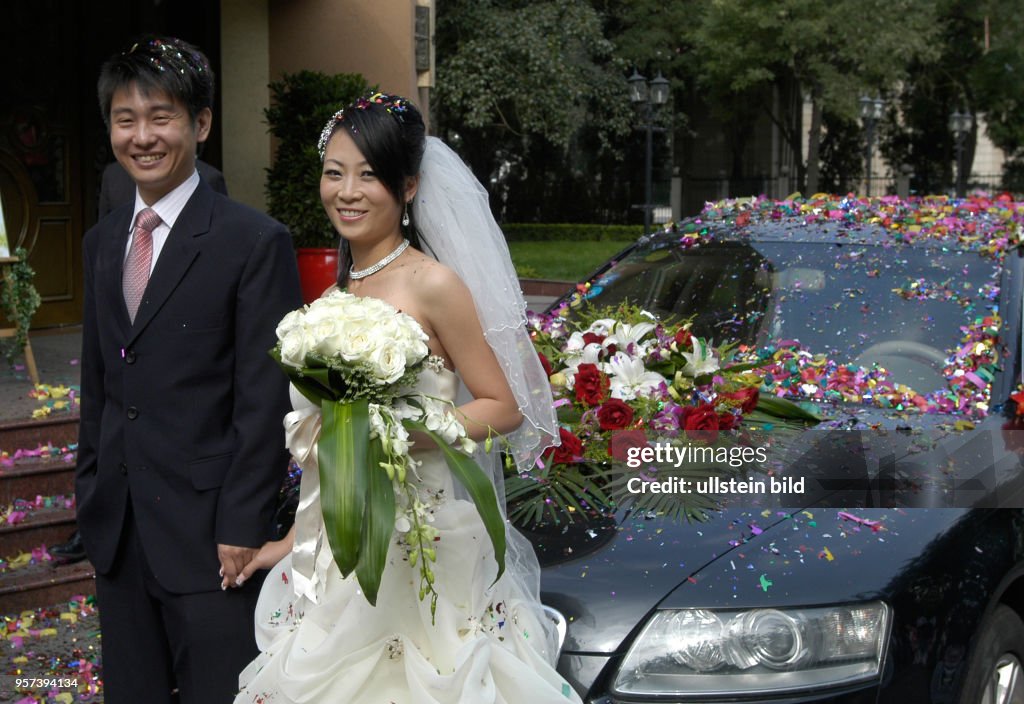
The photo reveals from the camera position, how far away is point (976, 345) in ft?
13.8

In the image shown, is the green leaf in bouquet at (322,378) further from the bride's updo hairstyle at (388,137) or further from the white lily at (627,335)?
the white lily at (627,335)

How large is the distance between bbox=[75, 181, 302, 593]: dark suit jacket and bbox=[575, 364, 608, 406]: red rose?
1.23 meters

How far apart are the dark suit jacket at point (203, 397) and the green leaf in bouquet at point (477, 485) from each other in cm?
42

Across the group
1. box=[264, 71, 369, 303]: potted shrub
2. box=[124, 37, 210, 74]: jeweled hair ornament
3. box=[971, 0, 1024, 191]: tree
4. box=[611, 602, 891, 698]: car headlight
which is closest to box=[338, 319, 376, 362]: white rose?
box=[124, 37, 210, 74]: jeweled hair ornament

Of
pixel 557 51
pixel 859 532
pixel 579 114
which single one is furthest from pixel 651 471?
pixel 579 114

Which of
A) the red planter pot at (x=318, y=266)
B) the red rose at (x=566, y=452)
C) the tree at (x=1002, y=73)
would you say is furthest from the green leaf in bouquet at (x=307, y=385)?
the tree at (x=1002, y=73)

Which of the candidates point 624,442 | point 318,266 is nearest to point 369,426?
point 624,442

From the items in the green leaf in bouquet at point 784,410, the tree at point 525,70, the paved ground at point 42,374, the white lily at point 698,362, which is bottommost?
the paved ground at point 42,374

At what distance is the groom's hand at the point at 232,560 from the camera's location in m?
2.68

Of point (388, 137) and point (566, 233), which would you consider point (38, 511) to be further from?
point (566, 233)

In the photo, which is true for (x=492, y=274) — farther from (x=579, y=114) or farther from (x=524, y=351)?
(x=579, y=114)

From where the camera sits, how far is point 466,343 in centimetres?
266

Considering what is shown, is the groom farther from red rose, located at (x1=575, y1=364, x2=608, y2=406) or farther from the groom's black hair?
red rose, located at (x1=575, y1=364, x2=608, y2=406)

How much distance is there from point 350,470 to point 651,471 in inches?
52.0
